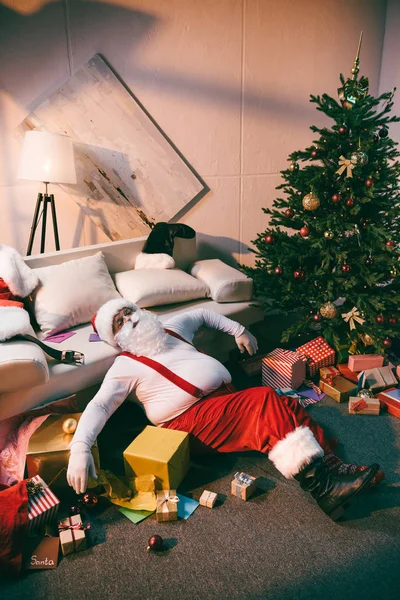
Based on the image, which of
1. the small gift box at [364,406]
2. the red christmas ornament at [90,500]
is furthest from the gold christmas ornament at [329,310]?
the red christmas ornament at [90,500]

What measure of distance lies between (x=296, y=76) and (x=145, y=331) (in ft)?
10.3

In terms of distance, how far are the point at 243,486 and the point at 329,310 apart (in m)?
1.36

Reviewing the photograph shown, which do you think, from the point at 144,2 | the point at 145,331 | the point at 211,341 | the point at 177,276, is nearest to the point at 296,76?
the point at 144,2

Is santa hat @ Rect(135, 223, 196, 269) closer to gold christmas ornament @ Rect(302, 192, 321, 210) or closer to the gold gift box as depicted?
gold christmas ornament @ Rect(302, 192, 321, 210)

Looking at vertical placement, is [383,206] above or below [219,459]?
above

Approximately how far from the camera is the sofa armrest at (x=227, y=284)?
10.8ft

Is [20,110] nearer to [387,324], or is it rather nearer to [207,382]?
[207,382]

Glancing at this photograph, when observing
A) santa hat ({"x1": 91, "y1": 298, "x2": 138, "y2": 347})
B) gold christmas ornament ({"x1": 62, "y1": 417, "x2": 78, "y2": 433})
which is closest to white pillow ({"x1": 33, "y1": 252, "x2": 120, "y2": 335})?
santa hat ({"x1": 91, "y1": 298, "x2": 138, "y2": 347})

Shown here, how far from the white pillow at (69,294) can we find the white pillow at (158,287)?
12cm

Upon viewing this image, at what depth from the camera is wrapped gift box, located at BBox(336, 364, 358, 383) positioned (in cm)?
299

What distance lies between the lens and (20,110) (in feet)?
11.2

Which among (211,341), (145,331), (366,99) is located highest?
(366,99)

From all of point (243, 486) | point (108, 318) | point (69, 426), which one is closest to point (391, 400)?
point (243, 486)

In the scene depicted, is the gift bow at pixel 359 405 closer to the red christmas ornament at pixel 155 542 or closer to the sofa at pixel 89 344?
the sofa at pixel 89 344
